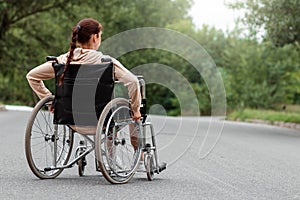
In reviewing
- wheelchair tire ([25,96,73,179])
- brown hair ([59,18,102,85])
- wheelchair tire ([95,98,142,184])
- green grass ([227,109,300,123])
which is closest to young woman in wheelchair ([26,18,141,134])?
brown hair ([59,18,102,85])

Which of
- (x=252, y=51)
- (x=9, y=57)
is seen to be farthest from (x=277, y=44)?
(x=252, y=51)

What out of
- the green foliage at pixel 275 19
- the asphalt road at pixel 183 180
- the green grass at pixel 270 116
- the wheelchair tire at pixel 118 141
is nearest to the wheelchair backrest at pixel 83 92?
the wheelchair tire at pixel 118 141

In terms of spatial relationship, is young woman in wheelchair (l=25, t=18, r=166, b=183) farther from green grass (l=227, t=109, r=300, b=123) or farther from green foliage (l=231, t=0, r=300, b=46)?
green grass (l=227, t=109, r=300, b=123)

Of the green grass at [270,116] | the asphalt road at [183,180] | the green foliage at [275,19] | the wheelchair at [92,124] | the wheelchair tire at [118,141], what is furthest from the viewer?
the green grass at [270,116]

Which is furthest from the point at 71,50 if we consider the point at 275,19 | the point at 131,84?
the point at 275,19

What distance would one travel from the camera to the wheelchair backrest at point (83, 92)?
5.61 meters

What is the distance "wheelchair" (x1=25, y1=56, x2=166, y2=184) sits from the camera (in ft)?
18.3

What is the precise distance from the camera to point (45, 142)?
233 inches

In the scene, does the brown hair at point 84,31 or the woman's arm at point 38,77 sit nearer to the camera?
the brown hair at point 84,31

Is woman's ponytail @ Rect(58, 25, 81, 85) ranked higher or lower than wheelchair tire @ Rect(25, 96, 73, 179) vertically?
higher

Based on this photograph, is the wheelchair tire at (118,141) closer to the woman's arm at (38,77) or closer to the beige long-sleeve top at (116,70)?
the beige long-sleeve top at (116,70)

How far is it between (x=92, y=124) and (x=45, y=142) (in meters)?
0.54

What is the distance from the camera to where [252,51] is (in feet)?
145

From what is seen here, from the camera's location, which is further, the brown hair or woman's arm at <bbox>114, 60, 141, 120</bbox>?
the brown hair
